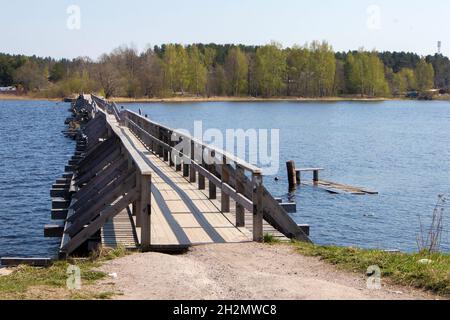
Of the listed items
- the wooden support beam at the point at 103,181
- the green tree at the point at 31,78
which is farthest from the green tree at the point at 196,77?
the wooden support beam at the point at 103,181

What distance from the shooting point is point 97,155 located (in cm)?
2317

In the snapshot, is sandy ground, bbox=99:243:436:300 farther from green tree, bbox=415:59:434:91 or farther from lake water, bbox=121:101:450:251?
green tree, bbox=415:59:434:91

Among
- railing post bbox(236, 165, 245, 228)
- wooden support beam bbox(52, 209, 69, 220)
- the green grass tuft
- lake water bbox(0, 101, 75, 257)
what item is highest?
railing post bbox(236, 165, 245, 228)

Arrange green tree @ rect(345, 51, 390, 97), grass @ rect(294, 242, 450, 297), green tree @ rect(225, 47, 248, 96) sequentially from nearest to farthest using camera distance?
grass @ rect(294, 242, 450, 297), green tree @ rect(225, 47, 248, 96), green tree @ rect(345, 51, 390, 97)

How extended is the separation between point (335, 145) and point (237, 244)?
149 feet

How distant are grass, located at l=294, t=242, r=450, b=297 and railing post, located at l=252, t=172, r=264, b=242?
629mm

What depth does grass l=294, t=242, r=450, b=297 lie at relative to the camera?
846 centimetres

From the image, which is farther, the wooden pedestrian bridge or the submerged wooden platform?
the submerged wooden platform

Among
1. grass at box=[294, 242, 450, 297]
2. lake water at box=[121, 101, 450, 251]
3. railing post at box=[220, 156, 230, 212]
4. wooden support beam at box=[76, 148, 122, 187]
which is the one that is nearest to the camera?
grass at box=[294, 242, 450, 297]

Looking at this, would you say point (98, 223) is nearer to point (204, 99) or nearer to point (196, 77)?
point (204, 99)

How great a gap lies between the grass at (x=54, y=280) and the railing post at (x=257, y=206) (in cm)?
213

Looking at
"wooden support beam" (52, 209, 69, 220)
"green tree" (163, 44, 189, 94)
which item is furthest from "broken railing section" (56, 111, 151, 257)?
"green tree" (163, 44, 189, 94)
